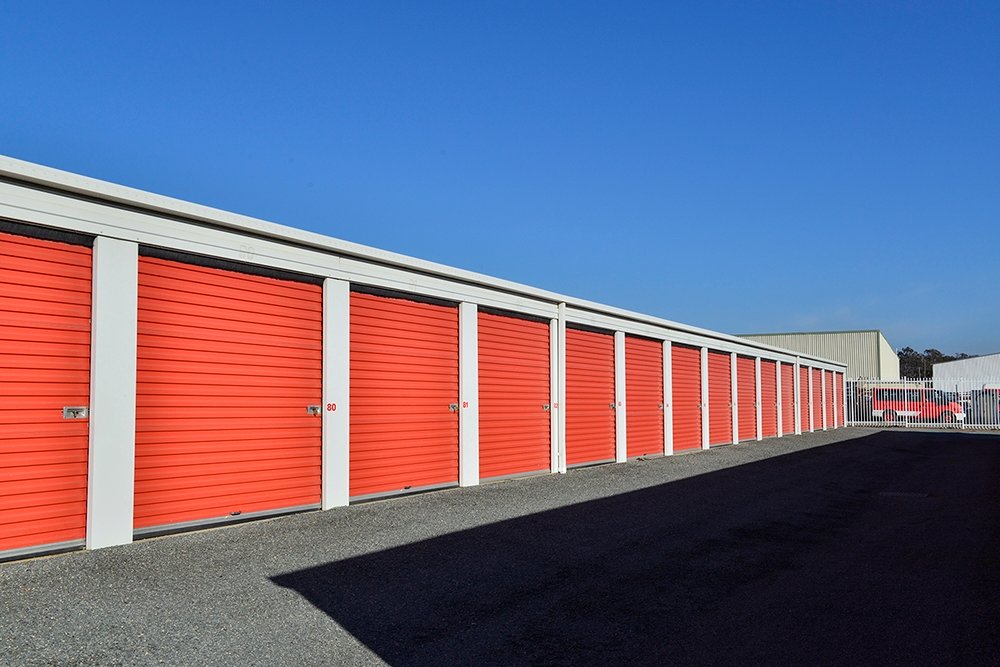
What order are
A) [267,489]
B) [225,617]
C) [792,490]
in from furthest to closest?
[792,490]
[267,489]
[225,617]

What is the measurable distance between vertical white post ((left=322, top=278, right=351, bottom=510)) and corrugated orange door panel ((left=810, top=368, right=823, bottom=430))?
30.3 metres

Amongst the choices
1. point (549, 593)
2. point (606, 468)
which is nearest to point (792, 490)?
point (606, 468)

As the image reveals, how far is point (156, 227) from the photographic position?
835 cm

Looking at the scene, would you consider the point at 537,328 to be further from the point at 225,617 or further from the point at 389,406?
the point at 225,617

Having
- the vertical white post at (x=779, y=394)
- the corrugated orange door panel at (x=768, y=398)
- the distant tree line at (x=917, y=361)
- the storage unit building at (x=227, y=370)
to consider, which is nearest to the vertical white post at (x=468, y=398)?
the storage unit building at (x=227, y=370)

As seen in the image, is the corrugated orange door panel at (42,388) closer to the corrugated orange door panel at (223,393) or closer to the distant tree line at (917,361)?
the corrugated orange door panel at (223,393)

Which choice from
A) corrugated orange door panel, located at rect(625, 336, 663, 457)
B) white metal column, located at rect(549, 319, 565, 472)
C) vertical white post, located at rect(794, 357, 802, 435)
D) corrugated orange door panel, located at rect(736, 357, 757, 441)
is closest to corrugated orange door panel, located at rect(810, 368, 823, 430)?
vertical white post, located at rect(794, 357, 802, 435)

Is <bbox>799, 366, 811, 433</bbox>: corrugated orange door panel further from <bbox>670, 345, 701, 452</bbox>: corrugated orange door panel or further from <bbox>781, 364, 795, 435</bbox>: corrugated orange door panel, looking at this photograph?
<bbox>670, 345, 701, 452</bbox>: corrugated orange door panel

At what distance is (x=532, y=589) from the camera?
21.5 feet

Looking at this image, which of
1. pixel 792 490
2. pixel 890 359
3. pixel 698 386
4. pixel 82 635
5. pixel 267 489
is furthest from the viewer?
pixel 890 359

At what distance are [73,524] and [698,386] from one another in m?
19.0

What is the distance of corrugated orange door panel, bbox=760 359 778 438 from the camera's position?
94.0 ft

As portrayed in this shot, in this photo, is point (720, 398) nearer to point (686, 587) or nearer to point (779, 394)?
point (779, 394)

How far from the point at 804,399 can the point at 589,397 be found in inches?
835
